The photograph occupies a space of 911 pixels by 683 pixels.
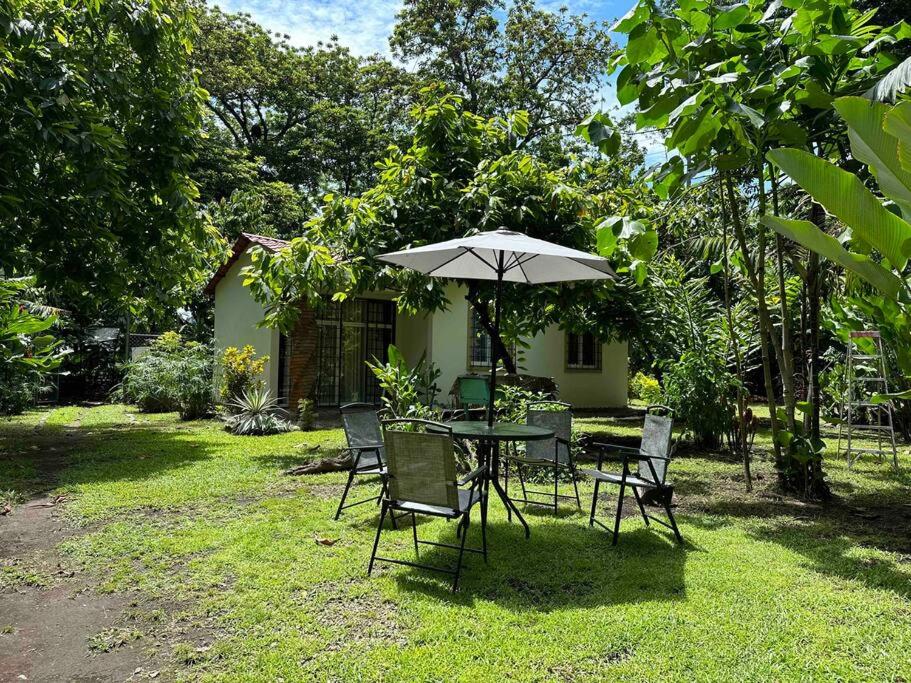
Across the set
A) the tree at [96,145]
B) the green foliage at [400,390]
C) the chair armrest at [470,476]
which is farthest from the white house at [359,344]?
the chair armrest at [470,476]

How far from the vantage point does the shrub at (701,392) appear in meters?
9.09

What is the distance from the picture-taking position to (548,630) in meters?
3.29

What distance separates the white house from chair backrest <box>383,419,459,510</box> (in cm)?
940

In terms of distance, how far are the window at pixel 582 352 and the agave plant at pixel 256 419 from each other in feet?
28.7

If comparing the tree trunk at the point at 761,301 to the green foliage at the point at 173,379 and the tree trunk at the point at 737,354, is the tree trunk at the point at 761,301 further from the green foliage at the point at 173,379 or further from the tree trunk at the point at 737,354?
the green foliage at the point at 173,379

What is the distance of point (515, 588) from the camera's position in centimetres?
392

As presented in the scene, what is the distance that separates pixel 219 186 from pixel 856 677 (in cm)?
2485

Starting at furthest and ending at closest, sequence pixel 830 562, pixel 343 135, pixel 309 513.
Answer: pixel 343 135 < pixel 309 513 < pixel 830 562

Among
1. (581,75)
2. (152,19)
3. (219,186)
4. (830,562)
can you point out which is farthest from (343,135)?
(830,562)

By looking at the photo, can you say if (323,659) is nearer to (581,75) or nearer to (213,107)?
(581,75)

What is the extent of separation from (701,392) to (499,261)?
5039 mm

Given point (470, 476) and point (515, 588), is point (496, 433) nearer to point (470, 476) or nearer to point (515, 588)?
point (470, 476)

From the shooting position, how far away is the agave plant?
11625 mm

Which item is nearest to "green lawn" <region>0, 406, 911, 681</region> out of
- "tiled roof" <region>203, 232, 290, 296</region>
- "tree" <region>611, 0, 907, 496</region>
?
"tree" <region>611, 0, 907, 496</region>
